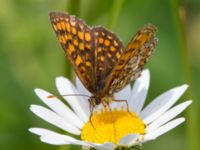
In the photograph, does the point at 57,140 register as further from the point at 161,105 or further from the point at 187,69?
the point at 187,69

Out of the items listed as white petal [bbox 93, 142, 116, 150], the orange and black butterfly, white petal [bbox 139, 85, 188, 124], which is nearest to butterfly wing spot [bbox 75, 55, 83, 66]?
the orange and black butterfly

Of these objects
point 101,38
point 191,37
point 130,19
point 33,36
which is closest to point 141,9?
point 130,19

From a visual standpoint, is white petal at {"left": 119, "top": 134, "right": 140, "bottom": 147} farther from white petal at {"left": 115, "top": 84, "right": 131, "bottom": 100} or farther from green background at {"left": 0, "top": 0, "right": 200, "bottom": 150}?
green background at {"left": 0, "top": 0, "right": 200, "bottom": 150}

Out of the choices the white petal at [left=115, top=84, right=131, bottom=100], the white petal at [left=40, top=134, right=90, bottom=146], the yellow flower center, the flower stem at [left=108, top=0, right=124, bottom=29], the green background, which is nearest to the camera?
the white petal at [left=40, top=134, right=90, bottom=146]

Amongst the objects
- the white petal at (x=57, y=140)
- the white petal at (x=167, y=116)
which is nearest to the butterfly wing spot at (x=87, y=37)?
the white petal at (x=167, y=116)

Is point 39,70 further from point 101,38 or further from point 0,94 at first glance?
point 101,38

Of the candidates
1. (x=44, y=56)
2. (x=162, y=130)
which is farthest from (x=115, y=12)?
(x=44, y=56)
